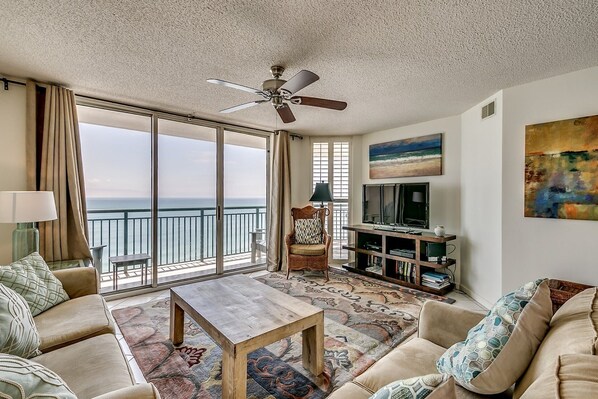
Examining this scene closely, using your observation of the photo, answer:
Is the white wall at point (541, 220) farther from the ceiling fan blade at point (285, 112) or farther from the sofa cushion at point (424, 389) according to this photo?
the sofa cushion at point (424, 389)

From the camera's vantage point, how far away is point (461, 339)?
1.48 metres

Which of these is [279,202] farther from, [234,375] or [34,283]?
[234,375]

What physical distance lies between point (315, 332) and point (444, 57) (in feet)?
7.77

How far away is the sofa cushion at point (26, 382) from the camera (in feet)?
2.29

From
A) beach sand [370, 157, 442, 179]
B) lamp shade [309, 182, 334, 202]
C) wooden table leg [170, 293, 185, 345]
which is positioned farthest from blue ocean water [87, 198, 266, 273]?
beach sand [370, 157, 442, 179]

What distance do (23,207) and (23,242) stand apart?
404 mm

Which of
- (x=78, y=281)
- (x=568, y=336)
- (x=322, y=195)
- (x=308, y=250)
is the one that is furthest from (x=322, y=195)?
(x=568, y=336)

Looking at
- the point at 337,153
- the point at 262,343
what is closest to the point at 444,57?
the point at 262,343

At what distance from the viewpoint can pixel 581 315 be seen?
959mm

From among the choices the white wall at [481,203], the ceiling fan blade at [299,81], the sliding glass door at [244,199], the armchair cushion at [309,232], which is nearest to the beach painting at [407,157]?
the white wall at [481,203]

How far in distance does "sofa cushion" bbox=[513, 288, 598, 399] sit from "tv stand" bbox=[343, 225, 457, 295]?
2.61m

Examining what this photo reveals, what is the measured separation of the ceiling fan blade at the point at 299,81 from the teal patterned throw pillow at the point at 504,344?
1.69 metres

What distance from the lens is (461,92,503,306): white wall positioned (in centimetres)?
304

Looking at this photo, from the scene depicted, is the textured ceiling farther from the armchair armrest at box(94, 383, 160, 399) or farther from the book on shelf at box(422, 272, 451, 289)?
the book on shelf at box(422, 272, 451, 289)
